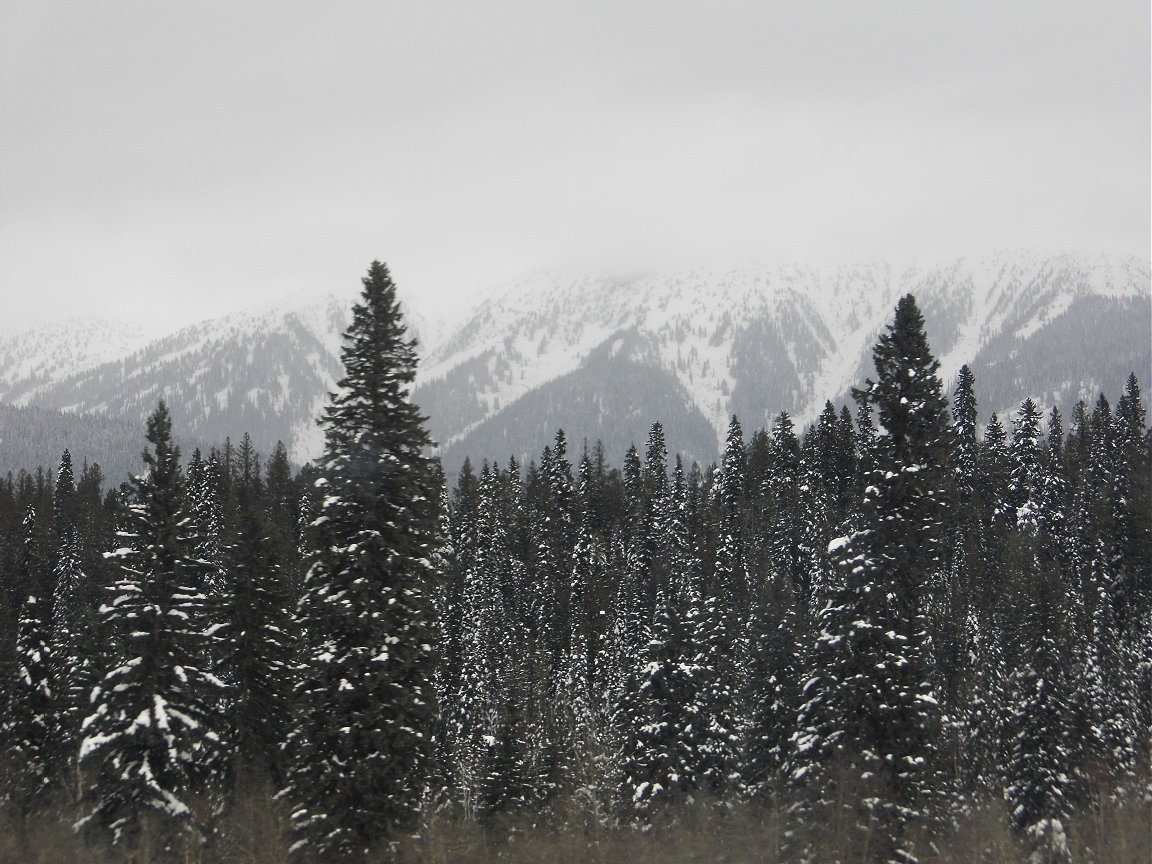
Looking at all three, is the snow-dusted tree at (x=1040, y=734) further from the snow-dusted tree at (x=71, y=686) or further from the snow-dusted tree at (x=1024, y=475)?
the snow-dusted tree at (x=1024, y=475)

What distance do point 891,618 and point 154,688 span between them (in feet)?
69.3

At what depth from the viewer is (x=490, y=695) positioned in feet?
245

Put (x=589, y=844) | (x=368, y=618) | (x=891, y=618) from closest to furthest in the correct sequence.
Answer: (x=589, y=844) < (x=368, y=618) < (x=891, y=618)

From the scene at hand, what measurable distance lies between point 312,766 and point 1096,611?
57148mm

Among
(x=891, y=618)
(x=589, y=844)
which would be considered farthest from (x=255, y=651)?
(x=891, y=618)

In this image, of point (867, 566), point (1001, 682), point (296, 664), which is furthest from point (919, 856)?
point (1001, 682)

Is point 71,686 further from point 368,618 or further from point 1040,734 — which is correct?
point 1040,734

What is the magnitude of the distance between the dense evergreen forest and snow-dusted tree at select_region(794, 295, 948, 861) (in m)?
0.09

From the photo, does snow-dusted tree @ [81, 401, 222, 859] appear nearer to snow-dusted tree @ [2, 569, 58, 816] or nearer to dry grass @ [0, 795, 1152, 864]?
dry grass @ [0, 795, 1152, 864]

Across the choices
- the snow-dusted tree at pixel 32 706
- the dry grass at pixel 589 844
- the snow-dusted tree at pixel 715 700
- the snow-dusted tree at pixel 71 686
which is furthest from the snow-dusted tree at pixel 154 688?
the snow-dusted tree at pixel 715 700

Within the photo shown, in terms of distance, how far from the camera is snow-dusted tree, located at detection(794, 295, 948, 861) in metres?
24.8

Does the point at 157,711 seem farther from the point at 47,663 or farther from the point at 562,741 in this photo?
the point at 562,741

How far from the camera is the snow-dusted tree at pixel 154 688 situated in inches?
890

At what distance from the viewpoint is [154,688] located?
77.5ft
